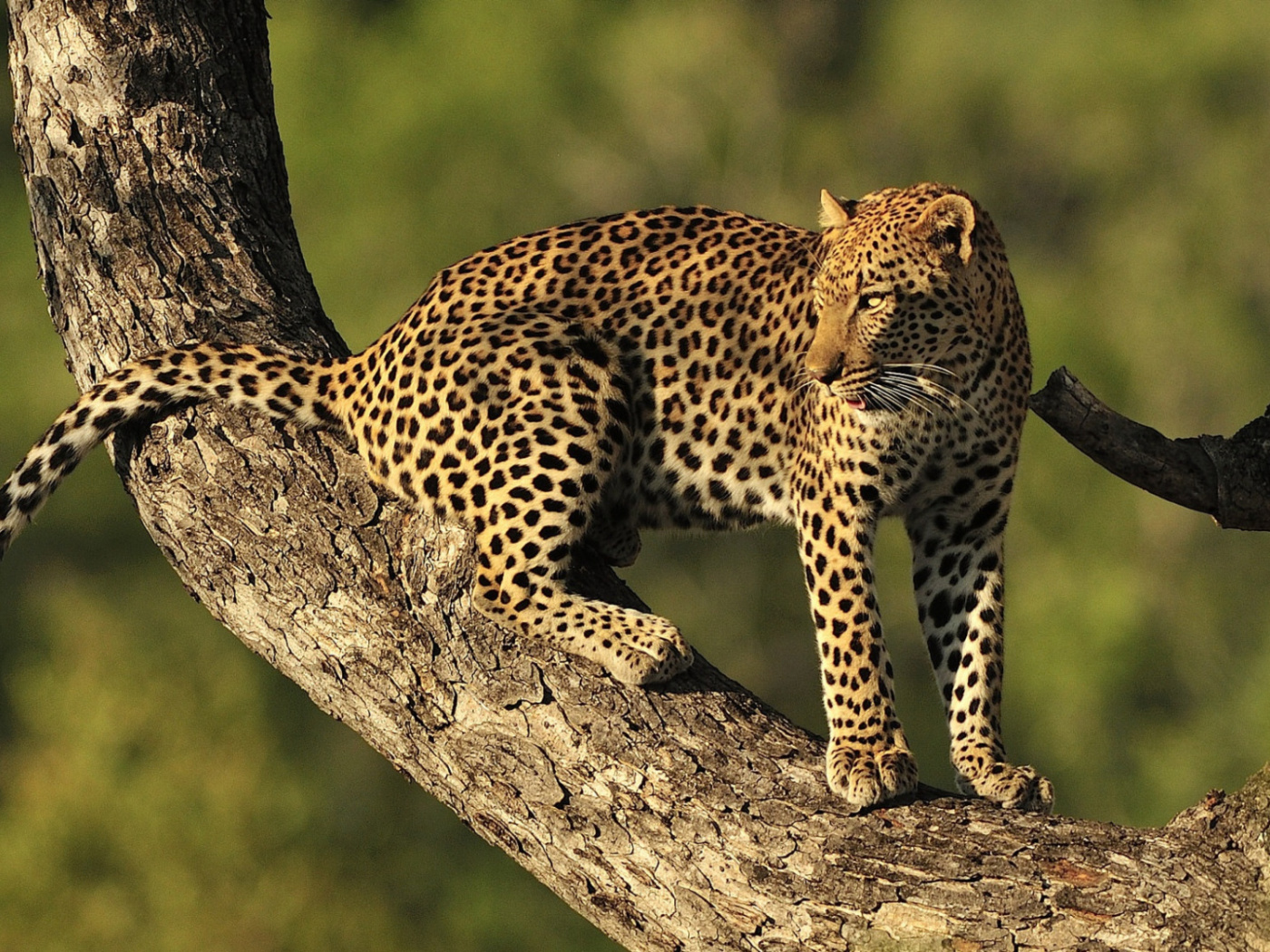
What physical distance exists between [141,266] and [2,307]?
34794mm

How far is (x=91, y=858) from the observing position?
90.0 feet

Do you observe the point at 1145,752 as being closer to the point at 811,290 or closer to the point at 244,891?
the point at 244,891

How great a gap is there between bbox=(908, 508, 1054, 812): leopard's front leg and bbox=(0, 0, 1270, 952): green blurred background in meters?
20.3

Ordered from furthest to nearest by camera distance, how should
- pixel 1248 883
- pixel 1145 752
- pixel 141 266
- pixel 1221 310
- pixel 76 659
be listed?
1. pixel 1221 310
2. pixel 1145 752
3. pixel 76 659
4. pixel 141 266
5. pixel 1248 883

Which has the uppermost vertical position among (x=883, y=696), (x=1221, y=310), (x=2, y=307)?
(x=1221, y=310)

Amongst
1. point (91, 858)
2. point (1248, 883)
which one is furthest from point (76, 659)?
point (1248, 883)

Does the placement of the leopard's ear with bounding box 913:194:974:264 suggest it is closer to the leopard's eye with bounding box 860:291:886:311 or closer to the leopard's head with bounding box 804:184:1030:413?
the leopard's head with bounding box 804:184:1030:413

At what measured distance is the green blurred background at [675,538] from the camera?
27516mm

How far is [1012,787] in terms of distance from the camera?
6.88 meters

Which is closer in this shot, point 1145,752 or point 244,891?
point 244,891

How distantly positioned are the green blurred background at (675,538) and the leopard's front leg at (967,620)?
20.3 meters

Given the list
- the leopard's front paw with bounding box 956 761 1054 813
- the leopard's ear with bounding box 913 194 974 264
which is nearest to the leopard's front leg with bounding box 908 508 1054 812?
the leopard's front paw with bounding box 956 761 1054 813

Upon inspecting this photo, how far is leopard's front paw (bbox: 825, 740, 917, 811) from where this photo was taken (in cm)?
604

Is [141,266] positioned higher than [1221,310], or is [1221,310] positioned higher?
[1221,310]
